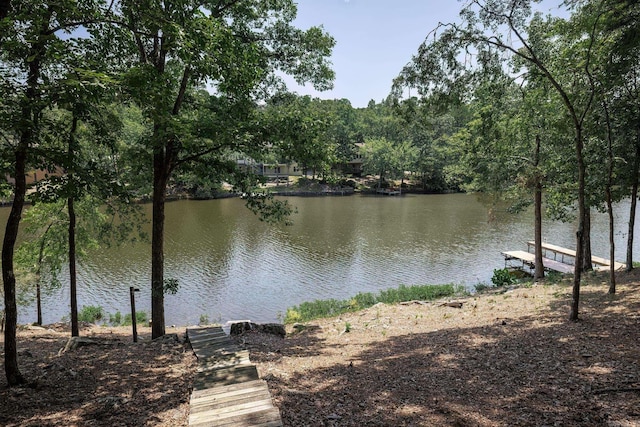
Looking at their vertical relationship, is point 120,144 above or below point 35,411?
above

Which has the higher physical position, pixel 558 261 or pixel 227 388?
pixel 227 388

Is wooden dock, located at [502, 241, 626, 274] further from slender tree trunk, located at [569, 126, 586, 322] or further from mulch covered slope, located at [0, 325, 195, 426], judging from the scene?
mulch covered slope, located at [0, 325, 195, 426]

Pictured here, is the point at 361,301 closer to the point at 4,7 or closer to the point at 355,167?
the point at 4,7

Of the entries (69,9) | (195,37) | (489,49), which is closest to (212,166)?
(195,37)

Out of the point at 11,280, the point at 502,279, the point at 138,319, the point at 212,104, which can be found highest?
the point at 212,104

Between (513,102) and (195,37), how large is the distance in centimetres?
1219

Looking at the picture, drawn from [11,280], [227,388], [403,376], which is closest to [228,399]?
[227,388]

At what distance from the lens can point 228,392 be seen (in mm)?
5133

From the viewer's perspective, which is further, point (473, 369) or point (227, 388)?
point (473, 369)

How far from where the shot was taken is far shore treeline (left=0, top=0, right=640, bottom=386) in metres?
4.93

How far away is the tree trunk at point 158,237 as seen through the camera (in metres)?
9.10

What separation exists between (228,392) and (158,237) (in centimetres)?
539

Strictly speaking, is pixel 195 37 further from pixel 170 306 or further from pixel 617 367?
pixel 170 306

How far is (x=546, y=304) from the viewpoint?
33.9ft
